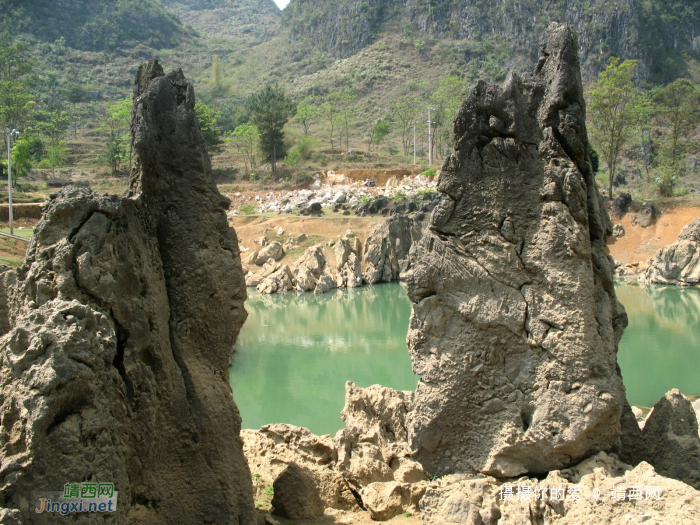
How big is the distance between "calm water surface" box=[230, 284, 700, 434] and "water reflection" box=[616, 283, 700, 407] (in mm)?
26

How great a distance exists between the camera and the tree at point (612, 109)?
1457 inches

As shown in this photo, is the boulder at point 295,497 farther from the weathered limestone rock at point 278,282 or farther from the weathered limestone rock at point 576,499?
the weathered limestone rock at point 278,282

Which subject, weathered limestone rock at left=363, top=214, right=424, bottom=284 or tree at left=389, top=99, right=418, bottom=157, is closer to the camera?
weathered limestone rock at left=363, top=214, right=424, bottom=284

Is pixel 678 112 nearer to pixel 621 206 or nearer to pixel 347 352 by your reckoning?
pixel 621 206

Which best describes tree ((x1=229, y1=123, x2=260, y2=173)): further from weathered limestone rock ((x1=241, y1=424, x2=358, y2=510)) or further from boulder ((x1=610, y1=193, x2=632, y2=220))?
weathered limestone rock ((x1=241, y1=424, x2=358, y2=510))

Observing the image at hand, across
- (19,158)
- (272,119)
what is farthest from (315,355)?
(272,119)

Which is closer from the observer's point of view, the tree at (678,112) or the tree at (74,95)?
the tree at (678,112)

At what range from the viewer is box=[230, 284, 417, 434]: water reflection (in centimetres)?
1261

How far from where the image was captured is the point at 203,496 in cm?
443

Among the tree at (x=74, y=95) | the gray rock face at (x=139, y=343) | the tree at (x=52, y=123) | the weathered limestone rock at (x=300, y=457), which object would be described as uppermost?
the tree at (x=74, y=95)

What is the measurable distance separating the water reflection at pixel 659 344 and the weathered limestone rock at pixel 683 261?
137 centimetres

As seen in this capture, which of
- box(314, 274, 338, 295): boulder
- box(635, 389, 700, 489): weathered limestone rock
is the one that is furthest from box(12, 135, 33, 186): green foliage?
box(635, 389, 700, 489): weathered limestone rock

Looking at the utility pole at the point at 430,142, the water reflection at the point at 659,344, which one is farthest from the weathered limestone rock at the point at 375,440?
the utility pole at the point at 430,142

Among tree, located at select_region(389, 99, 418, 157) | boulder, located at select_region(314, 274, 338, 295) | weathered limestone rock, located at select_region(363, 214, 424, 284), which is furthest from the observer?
tree, located at select_region(389, 99, 418, 157)
